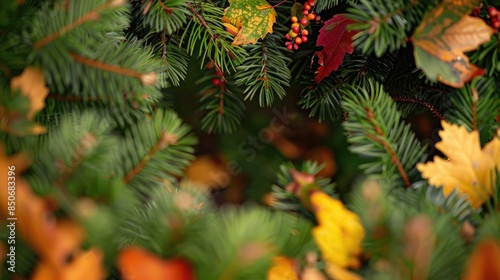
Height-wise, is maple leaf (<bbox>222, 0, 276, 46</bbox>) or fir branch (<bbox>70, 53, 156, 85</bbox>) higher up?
fir branch (<bbox>70, 53, 156, 85</bbox>)

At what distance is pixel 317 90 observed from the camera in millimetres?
586

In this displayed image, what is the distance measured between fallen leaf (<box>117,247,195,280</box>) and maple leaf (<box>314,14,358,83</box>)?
342mm

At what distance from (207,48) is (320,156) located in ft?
1.25

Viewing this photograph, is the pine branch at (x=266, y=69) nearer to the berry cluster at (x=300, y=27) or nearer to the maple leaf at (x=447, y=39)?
the berry cluster at (x=300, y=27)

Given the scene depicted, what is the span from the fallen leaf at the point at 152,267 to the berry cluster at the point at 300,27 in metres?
0.36

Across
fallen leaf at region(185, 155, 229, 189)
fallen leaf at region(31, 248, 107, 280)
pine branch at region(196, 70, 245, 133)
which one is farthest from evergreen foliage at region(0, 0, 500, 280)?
fallen leaf at region(185, 155, 229, 189)

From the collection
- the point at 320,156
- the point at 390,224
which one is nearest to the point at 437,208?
the point at 390,224

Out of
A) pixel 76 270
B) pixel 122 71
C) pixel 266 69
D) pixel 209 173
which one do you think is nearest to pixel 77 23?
pixel 122 71

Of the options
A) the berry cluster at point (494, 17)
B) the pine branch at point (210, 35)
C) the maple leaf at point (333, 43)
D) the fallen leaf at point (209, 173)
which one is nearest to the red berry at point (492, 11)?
the berry cluster at point (494, 17)

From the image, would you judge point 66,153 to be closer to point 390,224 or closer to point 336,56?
point 390,224

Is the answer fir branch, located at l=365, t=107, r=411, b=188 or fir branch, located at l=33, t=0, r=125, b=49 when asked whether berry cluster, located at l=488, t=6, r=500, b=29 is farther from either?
fir branch, located at l=33, t=0, r=125, b=49

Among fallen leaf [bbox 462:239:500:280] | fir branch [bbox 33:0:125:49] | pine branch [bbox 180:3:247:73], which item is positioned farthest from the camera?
pine branch [bbox 180:3:247:73]

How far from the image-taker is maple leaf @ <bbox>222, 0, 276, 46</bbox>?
555 mm

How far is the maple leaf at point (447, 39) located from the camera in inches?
15.7
